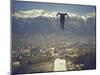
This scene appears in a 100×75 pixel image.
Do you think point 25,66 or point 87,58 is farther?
point 87,58

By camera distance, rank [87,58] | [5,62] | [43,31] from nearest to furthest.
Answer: [5,62] → [43,31] → [87,58]

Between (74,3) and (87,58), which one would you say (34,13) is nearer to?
(74,3)

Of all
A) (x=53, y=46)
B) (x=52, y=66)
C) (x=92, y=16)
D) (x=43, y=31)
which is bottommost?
(x=52, y=66)

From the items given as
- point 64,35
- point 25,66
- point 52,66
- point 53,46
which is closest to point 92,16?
point 64,35

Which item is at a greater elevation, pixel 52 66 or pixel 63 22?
pixel 63 22

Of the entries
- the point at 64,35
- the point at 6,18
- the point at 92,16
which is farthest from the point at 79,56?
the point at 6,18

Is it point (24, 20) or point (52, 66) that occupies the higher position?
point (24, 20)

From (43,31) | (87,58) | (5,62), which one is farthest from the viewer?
(87,58)

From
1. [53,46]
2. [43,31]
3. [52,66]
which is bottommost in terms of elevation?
[52,66]

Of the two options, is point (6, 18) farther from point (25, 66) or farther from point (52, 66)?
point (52, 66)
